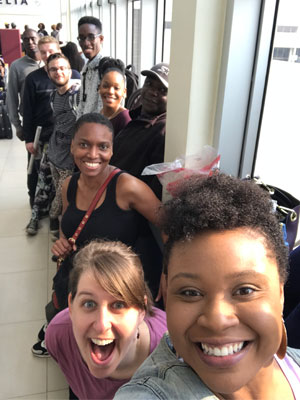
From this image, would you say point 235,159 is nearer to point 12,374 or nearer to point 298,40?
point 298,40

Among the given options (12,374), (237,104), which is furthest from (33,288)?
(237,104)

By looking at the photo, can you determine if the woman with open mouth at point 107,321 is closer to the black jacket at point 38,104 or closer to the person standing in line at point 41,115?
the person standing in line at point 41,115

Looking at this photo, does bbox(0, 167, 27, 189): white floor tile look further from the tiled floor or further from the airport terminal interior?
the airport terminal interior

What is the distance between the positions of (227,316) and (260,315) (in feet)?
0.19

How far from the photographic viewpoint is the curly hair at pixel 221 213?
647mm

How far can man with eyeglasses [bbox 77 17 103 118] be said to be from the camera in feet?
9.11

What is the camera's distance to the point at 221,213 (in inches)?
25.5

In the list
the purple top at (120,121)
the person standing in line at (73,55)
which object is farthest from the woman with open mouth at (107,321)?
the person standing in line at (73,55)

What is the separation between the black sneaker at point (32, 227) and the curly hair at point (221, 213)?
3263 millimetres

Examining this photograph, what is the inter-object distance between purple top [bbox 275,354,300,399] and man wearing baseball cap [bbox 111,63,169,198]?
126 cm

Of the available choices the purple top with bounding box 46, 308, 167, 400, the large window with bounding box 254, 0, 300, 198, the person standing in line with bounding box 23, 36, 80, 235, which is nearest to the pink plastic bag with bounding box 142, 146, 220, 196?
the large window with bounding box 254, 0, 300, 198

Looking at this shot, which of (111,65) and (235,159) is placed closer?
(235,159)

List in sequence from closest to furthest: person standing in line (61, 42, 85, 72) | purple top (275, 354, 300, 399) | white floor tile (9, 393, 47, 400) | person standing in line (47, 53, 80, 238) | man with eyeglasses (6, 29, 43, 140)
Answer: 1. purple top (275, 354, 300, 399)
2. white floor tile (9, 393, 47, 400)
3. person standing in line (47, 53, 80, 238)
4. man with eyeglasses (6, 29, 43, 140)
5. person standing in line (61, 42, 85, 72)

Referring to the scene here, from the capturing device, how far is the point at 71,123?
9.71 ft
